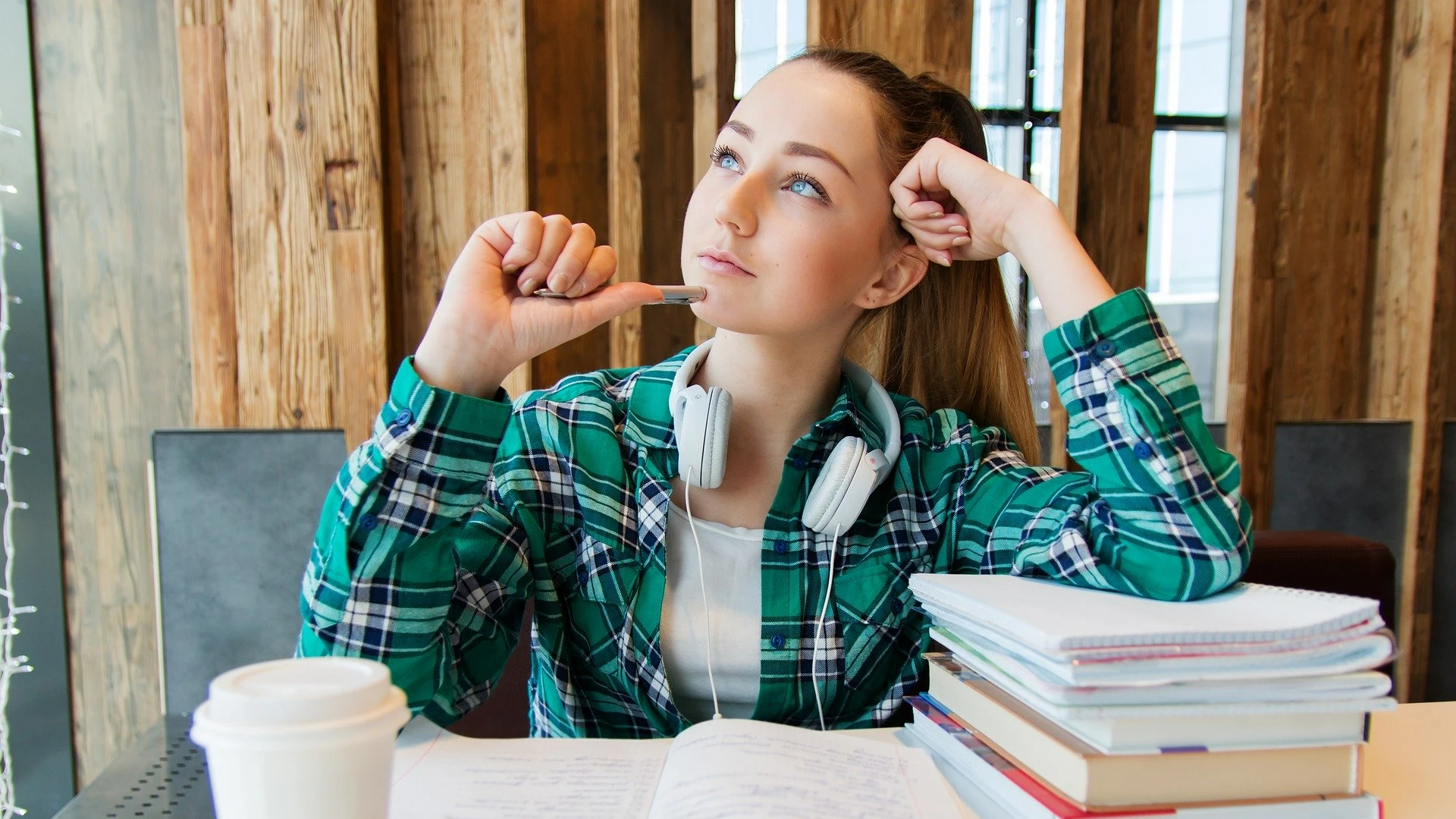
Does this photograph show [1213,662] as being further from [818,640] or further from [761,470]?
[761,470]

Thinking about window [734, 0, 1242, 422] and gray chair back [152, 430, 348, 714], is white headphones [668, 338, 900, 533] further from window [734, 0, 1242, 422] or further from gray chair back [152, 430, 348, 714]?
window [734, 0, 1242, 422]

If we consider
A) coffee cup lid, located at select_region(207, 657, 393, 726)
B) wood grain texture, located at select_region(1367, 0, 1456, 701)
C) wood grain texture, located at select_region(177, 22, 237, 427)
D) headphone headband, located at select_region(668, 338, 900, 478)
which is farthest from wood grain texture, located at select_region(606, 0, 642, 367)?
wood grain texture, located at select_region(1367, 0, 1456, 701)

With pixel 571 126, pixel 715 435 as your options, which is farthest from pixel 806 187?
pixel 571 126

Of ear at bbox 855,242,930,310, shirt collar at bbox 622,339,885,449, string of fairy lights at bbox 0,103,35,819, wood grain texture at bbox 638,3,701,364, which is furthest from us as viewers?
wood grain texture at bbox 638,3,701,364

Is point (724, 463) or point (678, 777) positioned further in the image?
point (724, 463)

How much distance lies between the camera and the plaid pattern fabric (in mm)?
886

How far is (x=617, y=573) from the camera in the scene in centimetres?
109

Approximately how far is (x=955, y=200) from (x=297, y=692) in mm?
1053

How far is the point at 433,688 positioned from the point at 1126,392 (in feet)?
2.59

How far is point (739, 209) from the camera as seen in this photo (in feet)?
3.57

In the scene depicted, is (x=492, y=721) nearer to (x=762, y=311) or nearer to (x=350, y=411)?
(x=762, y=311)

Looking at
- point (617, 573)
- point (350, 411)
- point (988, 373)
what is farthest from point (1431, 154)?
point (350, 411)

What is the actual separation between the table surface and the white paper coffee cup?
0.44 m

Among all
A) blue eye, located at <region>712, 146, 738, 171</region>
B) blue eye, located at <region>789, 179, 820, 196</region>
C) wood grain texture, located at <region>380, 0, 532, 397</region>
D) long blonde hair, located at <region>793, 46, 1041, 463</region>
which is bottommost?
long blonde hair, located at <region>793, 46, 1041, 463</region>
